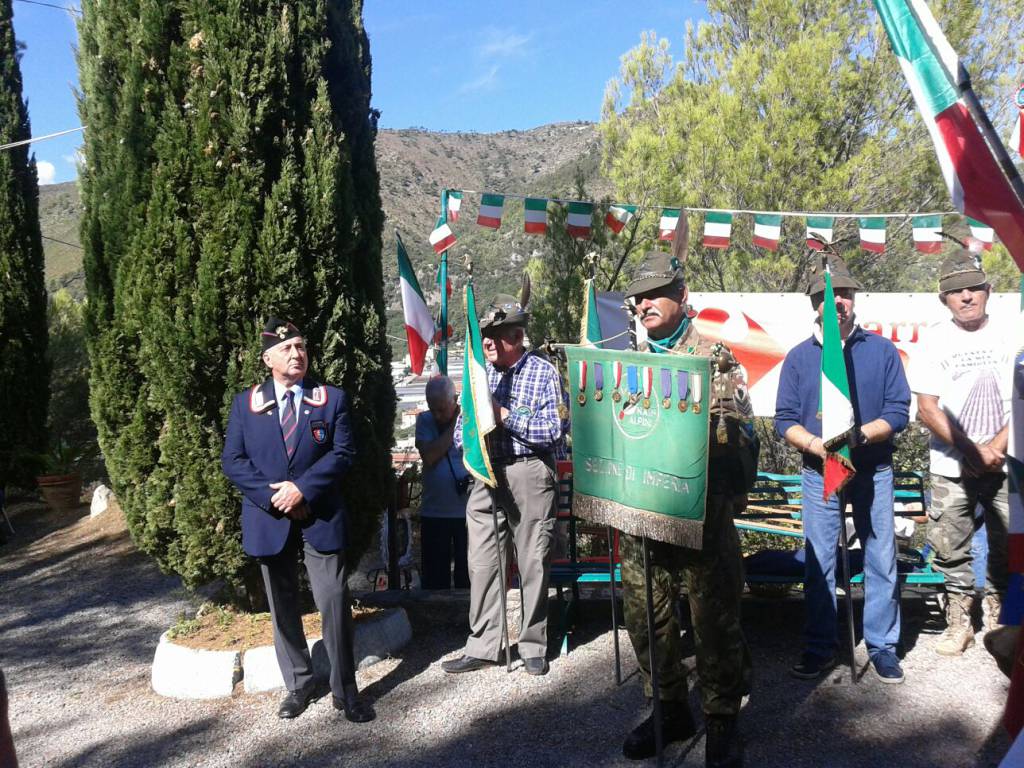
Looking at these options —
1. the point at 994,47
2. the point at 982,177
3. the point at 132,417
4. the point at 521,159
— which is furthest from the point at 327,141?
the point at 521,159

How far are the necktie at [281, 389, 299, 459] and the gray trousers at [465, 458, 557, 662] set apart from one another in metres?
1.18

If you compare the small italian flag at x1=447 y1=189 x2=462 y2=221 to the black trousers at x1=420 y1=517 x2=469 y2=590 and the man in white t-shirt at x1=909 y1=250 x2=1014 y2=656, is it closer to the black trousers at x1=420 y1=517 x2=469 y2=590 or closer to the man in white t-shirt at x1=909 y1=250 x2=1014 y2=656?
the black trousers at x1=420 y1=517 x2=469 y2=590

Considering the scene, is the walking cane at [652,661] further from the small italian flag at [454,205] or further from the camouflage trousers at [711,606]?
the small italian flag at [454,205]

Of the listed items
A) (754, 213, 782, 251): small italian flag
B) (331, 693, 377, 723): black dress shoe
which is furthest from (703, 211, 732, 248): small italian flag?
(331, 693, 377, 723): black dress shoe

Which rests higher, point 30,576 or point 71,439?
point 71,439

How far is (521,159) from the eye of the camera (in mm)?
96062

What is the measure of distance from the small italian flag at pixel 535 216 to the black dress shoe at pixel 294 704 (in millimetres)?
5204

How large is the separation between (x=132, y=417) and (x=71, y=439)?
28.0 ft

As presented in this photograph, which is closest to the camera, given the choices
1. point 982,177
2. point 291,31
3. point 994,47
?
point 982,177

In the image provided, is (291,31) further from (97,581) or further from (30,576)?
(30,576)

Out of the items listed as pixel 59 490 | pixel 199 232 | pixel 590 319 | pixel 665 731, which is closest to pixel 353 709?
pixel 665 731

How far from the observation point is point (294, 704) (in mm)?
4184

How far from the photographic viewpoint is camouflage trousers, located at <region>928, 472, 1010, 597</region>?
14.6 feet

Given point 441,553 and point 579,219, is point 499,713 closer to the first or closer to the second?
point 441,553
